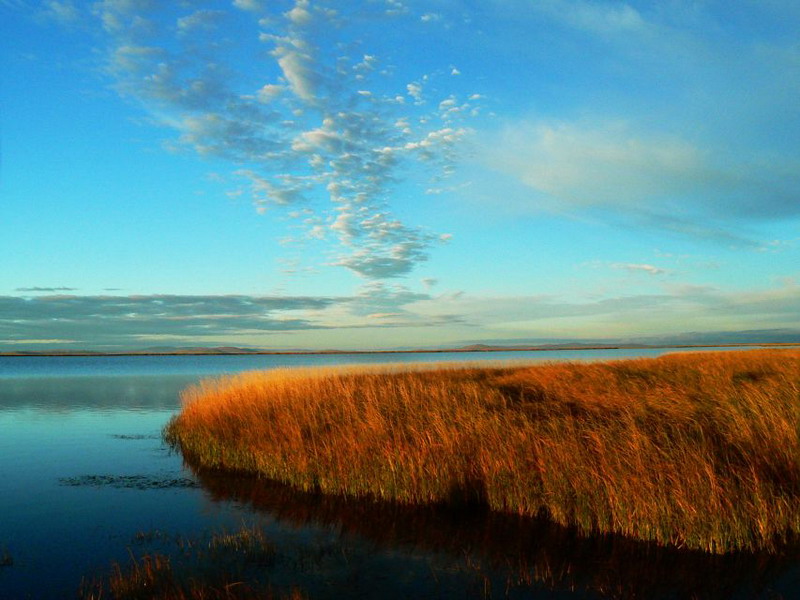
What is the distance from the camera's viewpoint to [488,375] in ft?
94.0

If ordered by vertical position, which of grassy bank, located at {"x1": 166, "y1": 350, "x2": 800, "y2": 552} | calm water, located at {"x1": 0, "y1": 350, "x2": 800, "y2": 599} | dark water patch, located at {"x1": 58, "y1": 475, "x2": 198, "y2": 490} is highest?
grassy bank, located at {"x1": 166, "y1": 350, "x2": 800, "y2": 552}

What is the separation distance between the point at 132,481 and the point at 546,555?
416 inches

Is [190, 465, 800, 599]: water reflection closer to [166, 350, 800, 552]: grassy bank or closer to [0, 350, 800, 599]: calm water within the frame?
[0, 350, 800, 599]: calm water

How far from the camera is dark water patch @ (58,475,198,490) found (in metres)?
13.0

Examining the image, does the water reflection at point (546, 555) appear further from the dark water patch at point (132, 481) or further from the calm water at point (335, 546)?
the dark water patch at point (132, 481)

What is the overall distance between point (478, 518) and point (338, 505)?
2.90 metres

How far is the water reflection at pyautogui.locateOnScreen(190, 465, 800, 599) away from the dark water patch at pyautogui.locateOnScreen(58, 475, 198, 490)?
131 inches

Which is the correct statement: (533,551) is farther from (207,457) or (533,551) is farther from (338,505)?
(207,457)

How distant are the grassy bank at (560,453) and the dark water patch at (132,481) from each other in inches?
60.8

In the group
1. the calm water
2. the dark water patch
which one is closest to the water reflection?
the calm water

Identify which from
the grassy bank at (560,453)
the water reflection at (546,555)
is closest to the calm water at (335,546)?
the water reflection at (546,555)

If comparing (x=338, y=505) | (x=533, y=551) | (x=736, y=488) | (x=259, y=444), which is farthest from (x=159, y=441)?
(x=736, y=488)

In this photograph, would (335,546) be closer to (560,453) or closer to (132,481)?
(560,453)

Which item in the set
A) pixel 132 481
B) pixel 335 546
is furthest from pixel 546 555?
pixel 132 481
